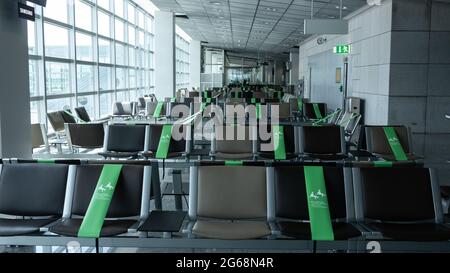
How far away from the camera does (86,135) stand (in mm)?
7367

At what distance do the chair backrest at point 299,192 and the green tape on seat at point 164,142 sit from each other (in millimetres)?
2485

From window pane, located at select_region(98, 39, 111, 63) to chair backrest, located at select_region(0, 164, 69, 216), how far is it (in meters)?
10.4

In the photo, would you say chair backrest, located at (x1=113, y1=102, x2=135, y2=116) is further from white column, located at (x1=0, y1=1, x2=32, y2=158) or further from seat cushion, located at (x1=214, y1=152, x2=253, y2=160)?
white column, located at (x1=0, y1=1, x2=32, y2=158)

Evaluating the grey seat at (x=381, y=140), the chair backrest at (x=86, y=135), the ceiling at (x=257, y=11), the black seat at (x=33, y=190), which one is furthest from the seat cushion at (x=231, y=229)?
the ceiling at (x=257, y=11)

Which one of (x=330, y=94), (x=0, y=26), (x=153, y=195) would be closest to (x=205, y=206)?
(x=153, y=195)

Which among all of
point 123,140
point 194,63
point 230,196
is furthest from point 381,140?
point 194,63

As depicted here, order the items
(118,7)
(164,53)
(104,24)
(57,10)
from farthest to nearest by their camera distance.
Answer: (164,53)
(118,7)
(104,24)
(57,10)

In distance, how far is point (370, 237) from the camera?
122 inches

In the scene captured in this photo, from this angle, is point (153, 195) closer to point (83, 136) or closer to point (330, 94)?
point (83, 136)

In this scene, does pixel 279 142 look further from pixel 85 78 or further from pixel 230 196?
pixel 85 78

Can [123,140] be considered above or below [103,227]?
above

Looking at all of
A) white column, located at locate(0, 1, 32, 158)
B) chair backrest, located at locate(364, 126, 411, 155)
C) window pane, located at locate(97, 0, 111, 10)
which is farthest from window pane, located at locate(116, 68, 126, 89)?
chair backrest, located at locate(364, 126, 411, 155)

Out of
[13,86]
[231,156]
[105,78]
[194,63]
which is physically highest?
[194,63]

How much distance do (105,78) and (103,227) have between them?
11811 mm
